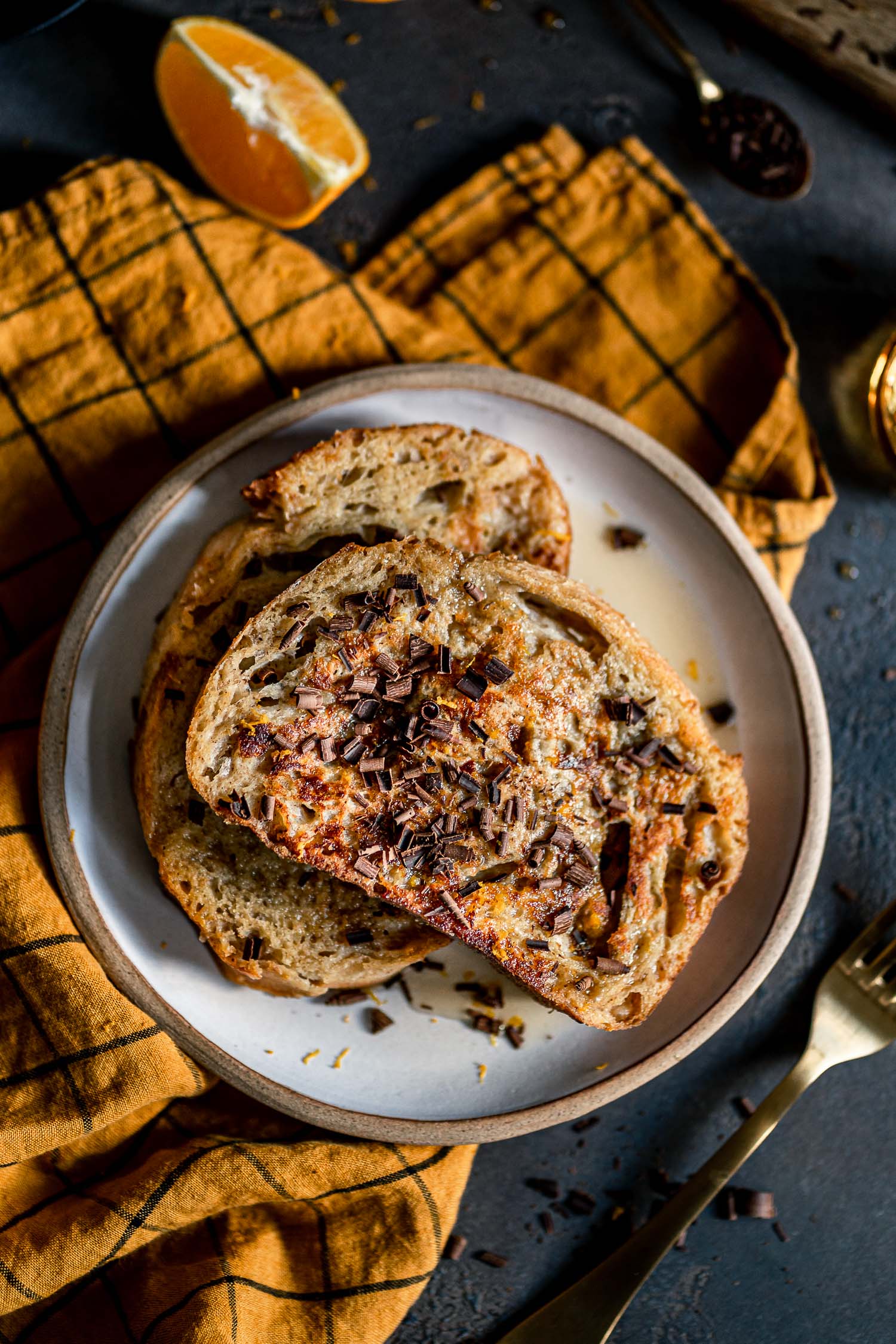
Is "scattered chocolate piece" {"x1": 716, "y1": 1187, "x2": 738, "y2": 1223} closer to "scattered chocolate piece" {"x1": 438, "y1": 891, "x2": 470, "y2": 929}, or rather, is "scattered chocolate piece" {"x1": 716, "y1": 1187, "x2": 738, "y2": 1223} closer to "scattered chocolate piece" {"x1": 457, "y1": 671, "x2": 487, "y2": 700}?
"scattered chocolate piece" {"x1": 438, "y1": 891, "x2": 470, "y2": 929}

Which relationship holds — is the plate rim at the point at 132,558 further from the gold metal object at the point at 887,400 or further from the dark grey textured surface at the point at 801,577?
the gold metal object at the point at 887,400

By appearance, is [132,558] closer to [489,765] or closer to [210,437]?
[210,437]

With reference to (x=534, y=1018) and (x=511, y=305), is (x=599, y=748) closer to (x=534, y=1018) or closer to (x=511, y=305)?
(x=534, y=1018)

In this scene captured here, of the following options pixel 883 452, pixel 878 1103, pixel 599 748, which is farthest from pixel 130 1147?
pixel 883 452

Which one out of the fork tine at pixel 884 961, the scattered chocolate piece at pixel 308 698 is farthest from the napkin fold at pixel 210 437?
the fork tine at pixel 884 961

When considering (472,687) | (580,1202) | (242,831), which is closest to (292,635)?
(472,687)

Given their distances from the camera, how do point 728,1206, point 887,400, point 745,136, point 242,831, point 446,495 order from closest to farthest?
point 242,831 → point 446,495 → point 728,1206 → point 887,400 → point 745,136
